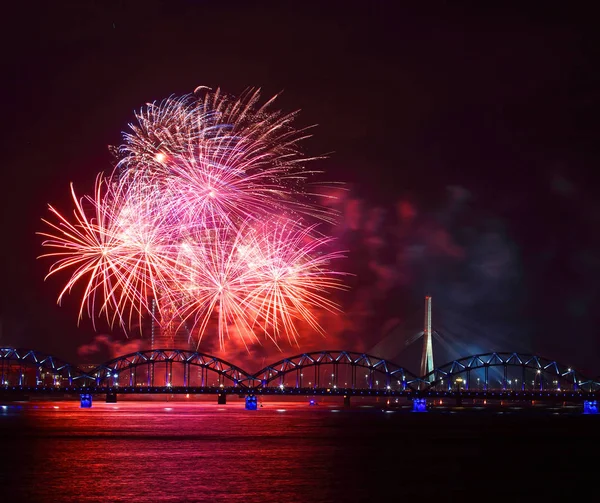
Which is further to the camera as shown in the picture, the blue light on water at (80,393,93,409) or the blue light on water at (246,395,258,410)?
the blue light on water at (246,395,258,410)

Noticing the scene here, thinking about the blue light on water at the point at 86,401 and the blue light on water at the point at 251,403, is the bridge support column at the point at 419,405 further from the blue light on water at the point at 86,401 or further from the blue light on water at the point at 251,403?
the blue light on water at the point at 86,401

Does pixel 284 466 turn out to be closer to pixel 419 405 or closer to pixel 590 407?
pixel 590 407

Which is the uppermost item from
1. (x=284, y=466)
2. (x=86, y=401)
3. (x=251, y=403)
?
(x=86, y=401)

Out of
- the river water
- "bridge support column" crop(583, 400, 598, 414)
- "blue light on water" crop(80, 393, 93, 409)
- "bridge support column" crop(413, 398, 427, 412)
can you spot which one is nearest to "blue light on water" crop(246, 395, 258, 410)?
"blue light on water" crop(80, 393, 93, 409)

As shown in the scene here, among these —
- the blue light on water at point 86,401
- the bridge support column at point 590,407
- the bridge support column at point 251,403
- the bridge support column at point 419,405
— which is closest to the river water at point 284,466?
the bridge support column at point 590,407

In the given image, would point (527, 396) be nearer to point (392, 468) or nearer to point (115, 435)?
point (115, 435)

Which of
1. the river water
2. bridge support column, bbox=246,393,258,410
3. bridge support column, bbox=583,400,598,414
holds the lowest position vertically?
the river water

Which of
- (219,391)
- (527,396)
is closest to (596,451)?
(527,396)

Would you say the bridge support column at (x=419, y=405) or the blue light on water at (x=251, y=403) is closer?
the bridge support column at (x=419, y=405)

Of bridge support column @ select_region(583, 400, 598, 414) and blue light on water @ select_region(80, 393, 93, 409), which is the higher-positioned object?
blue light on water @ select_region(80, 393, 93, 409)

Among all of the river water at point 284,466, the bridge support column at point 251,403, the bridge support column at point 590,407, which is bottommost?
the river water at point 284,466

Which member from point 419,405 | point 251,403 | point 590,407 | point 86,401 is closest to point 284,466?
point 590,407

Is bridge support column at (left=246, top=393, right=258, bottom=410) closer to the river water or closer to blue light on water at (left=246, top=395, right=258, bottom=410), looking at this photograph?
blue light on water at (left=246, top=395, right=258, bottom=410)
